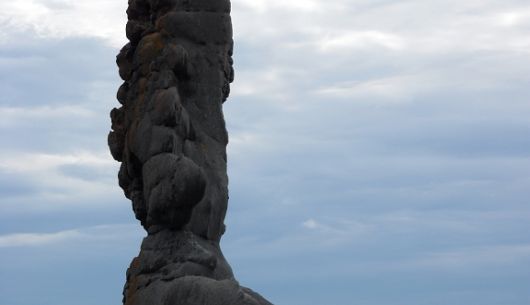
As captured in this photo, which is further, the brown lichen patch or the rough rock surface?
the brown lichen patch

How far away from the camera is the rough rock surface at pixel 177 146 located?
15812mm

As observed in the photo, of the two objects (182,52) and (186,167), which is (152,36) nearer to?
(182,52)

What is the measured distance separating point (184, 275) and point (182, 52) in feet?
8.40

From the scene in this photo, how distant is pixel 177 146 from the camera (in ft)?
53.1

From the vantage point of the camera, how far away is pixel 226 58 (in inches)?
677

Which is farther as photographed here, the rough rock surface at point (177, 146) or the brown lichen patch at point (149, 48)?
the brown lichen patch at point (149, 48)

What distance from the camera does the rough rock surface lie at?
51.9 feet

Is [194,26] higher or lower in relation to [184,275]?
higher

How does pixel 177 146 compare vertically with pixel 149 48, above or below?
below

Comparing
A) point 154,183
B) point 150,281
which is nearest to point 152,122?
point 154,183

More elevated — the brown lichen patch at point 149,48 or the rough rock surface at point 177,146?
the brown lichen patch at point 149,48

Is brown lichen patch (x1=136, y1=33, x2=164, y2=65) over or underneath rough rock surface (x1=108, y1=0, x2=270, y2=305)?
over

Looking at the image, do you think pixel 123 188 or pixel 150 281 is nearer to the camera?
pixel 150 281

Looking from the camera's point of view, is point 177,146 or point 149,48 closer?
point 177,146
